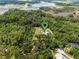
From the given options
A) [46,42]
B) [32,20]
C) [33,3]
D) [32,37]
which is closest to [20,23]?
[32,20]

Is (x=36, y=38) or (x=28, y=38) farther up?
(x=28, y=38)

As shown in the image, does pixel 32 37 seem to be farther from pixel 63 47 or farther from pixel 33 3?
pixel 33 3

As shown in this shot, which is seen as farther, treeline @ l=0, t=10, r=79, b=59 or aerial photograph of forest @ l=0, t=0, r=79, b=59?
aerial photograph of forest @ l=0, t=0, r=79, b=59

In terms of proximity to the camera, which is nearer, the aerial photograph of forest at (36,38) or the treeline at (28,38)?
the treeline at (28,38)

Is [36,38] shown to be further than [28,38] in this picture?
Yes

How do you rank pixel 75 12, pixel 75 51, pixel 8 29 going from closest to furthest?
pixel 75 51
pixel 8 29
pixel 75 12

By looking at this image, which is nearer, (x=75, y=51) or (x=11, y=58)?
(x=11, y=58)

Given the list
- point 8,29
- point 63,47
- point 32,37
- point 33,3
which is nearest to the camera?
point 63,47

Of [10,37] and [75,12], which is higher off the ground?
[10,37]
